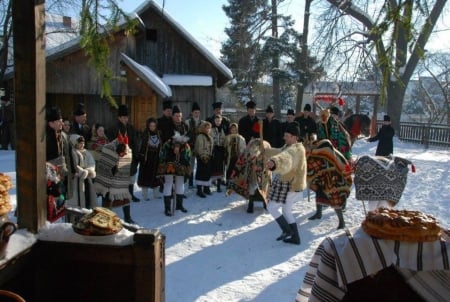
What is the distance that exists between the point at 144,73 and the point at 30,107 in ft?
40.3

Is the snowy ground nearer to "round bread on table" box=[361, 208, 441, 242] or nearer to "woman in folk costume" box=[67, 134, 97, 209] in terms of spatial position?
"woman in folk costume" box=[67, 134, 97, 209]

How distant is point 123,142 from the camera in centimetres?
655

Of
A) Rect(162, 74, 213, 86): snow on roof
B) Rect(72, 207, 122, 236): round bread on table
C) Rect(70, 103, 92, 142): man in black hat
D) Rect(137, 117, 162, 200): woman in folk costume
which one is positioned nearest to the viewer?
Rect(72, 207, 122, 236): round bread on table

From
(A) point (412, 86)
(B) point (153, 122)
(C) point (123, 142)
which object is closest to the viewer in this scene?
(C) point (123, 142)

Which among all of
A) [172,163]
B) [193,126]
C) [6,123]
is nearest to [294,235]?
[172,163]

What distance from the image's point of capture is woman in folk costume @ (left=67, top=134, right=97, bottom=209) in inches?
229

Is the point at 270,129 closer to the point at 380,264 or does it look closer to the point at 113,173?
the point at 113,173

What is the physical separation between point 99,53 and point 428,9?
2.75 metres

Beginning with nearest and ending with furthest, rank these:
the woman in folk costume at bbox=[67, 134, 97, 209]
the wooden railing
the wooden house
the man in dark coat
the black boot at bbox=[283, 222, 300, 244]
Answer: the woman in folk costume at bbox=[67, 134, 97, 209] → the black boot at bbox=[283, 222, 300, 244] → the man in dark coat → the wooden house → the wooden railing

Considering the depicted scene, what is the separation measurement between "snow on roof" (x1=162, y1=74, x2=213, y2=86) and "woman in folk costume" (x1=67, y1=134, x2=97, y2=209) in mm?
11669

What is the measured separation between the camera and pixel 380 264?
2688 mm

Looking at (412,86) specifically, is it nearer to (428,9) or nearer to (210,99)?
(210,99)

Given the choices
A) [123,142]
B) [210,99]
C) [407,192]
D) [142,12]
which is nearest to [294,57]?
[210,99]

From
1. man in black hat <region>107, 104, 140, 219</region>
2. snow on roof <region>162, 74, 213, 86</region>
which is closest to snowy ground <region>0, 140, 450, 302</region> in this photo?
man in black hat <region>107, 104, 140, 219</region>
